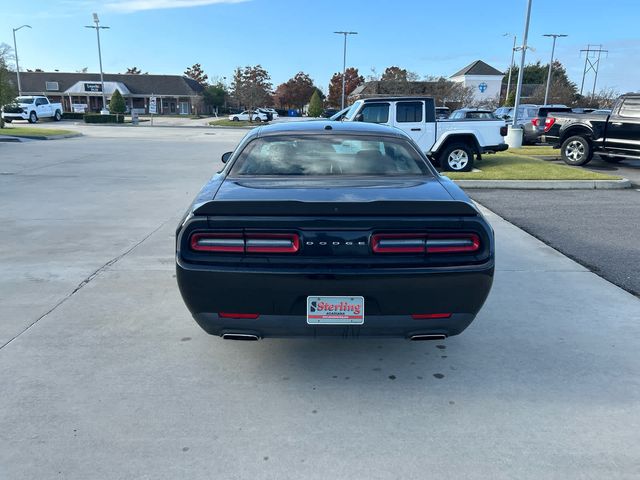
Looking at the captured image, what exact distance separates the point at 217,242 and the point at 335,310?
0.78m

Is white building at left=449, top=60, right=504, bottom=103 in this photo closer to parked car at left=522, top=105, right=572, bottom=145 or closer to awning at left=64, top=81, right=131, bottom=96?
awning at left=64, top=81, right=131, bottom=96

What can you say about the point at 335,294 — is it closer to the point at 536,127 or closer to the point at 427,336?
the point at 427,336

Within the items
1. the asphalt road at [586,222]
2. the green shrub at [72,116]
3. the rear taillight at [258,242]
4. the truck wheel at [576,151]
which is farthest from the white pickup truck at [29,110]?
the rear taillight at [258,242]

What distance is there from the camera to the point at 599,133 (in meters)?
14.0

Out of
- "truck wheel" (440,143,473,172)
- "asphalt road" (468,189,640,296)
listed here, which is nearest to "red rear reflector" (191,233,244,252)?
"asphalt road" (468,189,640,296)

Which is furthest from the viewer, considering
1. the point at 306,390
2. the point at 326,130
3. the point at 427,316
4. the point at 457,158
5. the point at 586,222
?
the point at 457,158

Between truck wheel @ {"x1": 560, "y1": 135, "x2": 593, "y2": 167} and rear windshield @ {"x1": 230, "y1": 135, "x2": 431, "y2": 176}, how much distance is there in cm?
1226

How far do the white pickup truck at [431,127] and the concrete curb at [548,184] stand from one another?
1.86 metres

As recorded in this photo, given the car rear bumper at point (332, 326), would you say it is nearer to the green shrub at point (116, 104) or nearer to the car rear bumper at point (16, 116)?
the car rear bumper at point (16, 116)

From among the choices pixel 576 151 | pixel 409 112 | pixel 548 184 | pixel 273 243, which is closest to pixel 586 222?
pixel 548 184

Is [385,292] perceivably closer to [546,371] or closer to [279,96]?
[546,371]

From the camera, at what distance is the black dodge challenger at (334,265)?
283cm

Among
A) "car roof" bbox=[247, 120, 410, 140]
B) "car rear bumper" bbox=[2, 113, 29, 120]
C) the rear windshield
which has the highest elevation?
"car roof" bbox=[247, 120, 410, 140]

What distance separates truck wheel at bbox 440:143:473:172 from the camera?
12.8 m
